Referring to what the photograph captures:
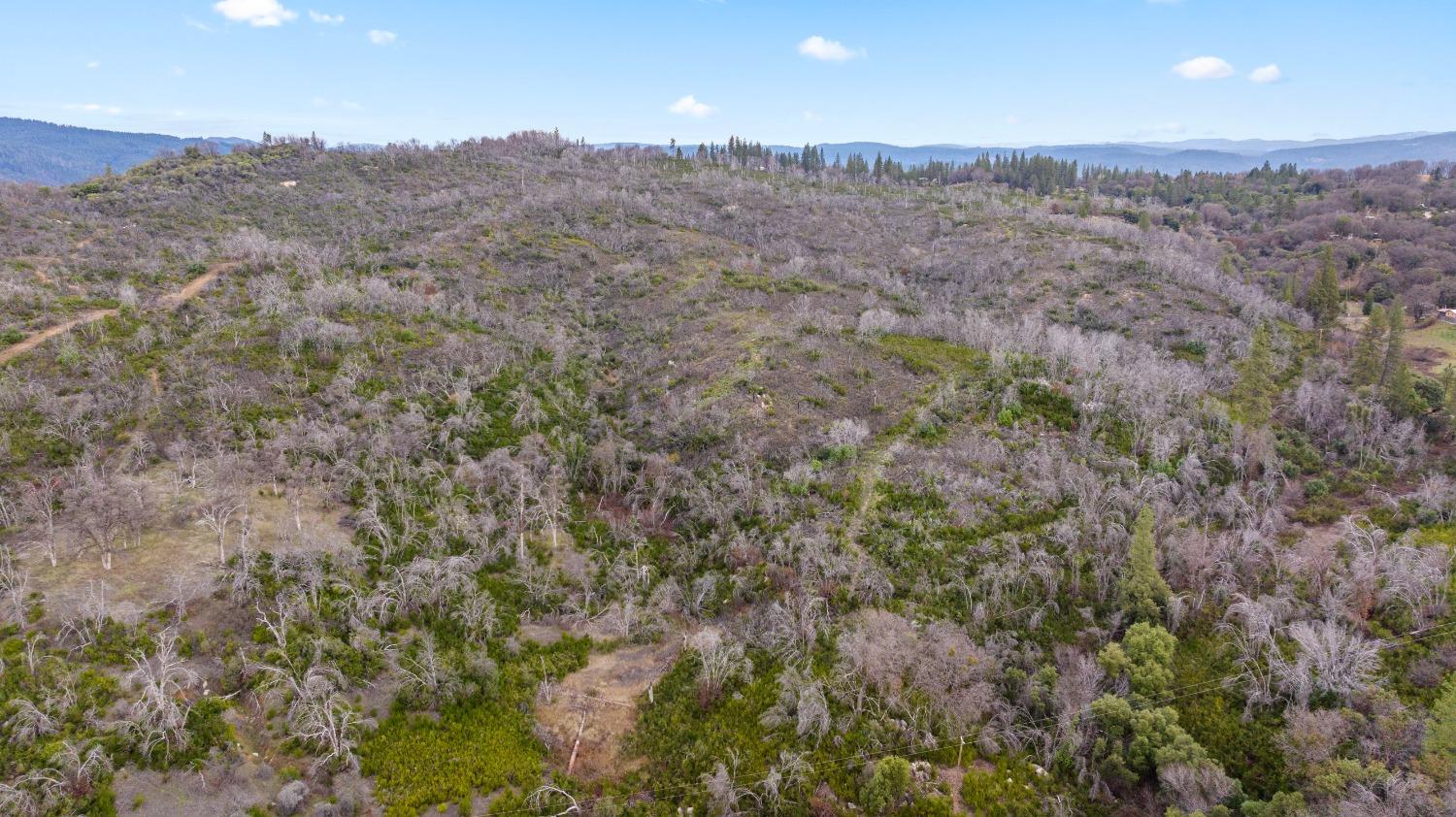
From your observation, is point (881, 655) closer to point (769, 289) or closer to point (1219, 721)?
point (1219, 721)

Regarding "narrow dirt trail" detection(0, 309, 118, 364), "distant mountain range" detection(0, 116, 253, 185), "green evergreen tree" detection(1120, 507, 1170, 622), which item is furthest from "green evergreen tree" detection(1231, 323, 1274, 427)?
"distant mountain range" detection(0, 116, 253, 185)

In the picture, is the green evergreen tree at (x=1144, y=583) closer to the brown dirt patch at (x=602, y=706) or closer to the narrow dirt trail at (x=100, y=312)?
the brown dirt patch at (x=602, y=706)

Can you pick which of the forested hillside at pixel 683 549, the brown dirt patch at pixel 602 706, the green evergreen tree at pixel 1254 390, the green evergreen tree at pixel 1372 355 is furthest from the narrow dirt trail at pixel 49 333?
the green evergreen tree at pixel 1372 355

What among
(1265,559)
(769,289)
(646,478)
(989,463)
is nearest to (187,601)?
(646,478)

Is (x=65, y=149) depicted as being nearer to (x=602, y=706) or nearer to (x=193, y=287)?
(x=193, y=287)

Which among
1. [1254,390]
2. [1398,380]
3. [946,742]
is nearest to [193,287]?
[946,742]

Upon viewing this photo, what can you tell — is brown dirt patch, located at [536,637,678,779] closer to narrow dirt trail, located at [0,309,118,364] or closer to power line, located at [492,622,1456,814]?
power line, located at [492,622,1456,814]
